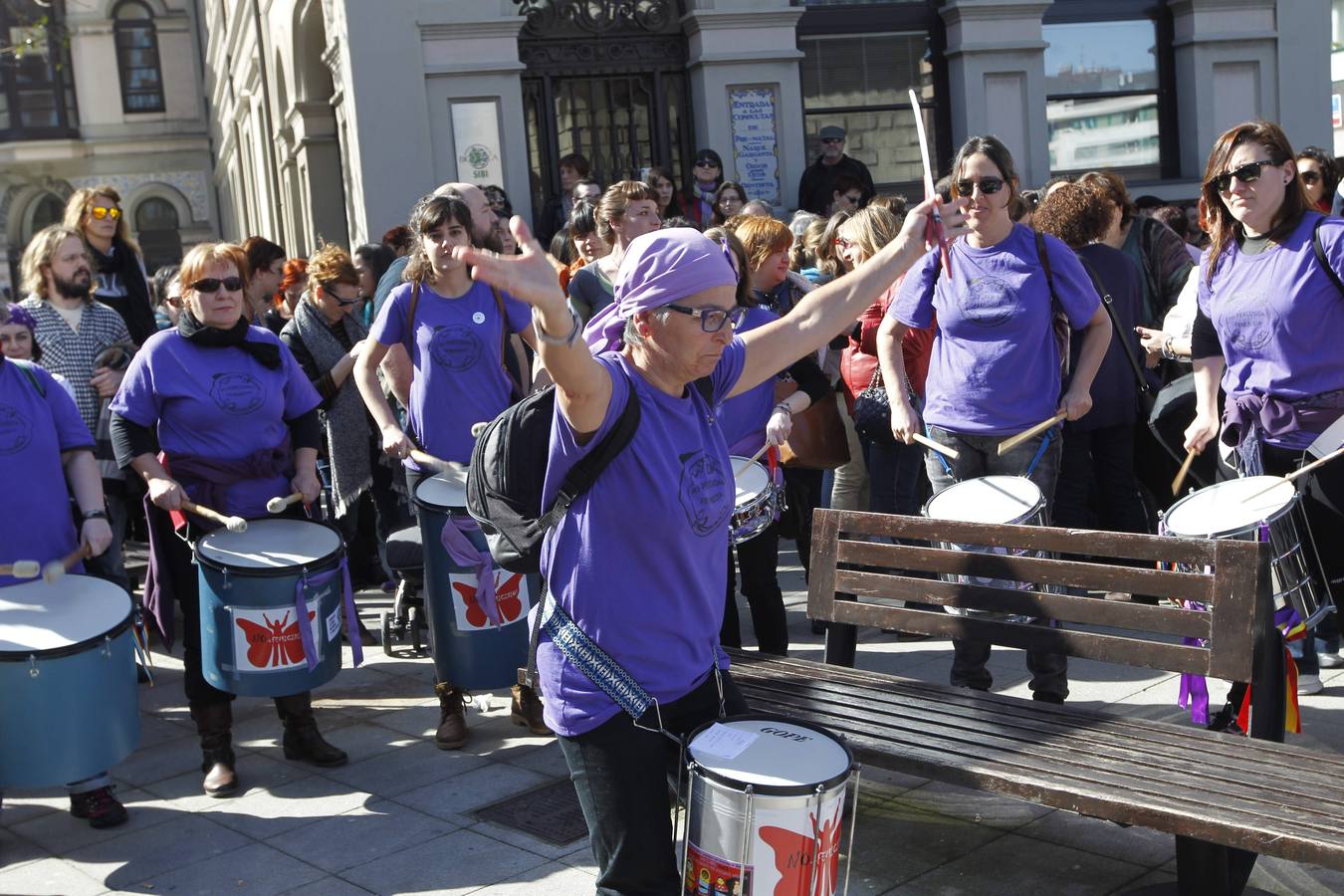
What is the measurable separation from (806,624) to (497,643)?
2.11 metres

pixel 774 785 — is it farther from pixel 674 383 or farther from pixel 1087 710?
pixel 1087 710

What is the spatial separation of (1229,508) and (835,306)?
1.62 meters

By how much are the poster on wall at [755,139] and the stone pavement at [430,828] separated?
23.9ft

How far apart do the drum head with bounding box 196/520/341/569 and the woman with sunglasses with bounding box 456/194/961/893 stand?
89.3 inches

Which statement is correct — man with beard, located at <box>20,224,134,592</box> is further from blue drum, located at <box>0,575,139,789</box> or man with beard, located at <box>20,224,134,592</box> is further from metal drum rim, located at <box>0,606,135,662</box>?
metal drum rim, located at <box>0,606,135,662</box>

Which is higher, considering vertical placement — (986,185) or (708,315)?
(986,185)

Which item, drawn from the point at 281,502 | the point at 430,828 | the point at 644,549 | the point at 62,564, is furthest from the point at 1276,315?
the point at 62,564

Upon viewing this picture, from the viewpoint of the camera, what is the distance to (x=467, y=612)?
17.8 ft

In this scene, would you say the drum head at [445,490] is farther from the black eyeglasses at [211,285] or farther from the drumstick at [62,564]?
the drumstick at [62,564]

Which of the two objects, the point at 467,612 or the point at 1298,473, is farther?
the point at 467,612

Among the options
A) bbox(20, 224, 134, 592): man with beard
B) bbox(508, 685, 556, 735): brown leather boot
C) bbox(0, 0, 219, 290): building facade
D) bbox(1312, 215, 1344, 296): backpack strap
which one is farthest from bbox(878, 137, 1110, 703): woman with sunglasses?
bbox(0, 0, 219, 290): building facade

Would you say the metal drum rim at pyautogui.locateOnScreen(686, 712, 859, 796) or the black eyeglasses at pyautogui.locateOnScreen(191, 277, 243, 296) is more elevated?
A: the black eyeglasses at pyautogui.locateOnScreen(191, 277, 243, 296)

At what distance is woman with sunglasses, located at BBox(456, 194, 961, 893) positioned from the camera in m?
2.93

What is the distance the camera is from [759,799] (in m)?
2.73
